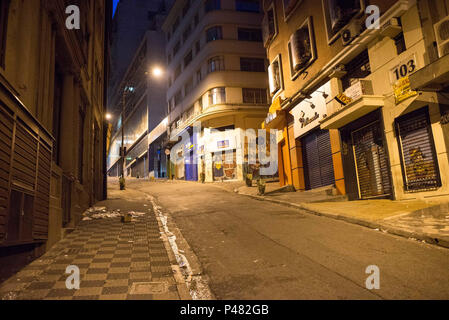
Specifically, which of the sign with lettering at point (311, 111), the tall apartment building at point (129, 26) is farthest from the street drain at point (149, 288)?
the tall apartment building at point (129, 26)

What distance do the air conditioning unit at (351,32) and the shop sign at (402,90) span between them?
329 centimetres

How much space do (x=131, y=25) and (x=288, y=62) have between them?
183 ft

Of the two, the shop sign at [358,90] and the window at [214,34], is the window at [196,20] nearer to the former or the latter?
the window at [214,34]

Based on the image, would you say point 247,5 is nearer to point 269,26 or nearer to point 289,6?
point 269,26

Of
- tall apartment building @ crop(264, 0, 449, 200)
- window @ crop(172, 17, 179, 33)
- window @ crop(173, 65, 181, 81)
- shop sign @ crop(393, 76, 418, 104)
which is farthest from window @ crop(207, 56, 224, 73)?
shop sign @ crop(393, 76, 418, 104)

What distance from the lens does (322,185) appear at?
17.2 meters

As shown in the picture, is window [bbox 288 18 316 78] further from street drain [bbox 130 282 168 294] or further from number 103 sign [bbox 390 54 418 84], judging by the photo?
street drain [bbox 130 282 168 294]

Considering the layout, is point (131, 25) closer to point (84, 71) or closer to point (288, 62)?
point (288, 62)

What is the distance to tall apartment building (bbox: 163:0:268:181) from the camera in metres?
32.4

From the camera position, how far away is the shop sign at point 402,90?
10.9 m

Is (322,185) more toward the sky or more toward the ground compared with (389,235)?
more toward the sky

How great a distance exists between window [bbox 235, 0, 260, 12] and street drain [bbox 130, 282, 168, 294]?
115 ft

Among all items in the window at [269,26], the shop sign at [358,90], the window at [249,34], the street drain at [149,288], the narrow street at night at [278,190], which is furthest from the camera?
the window at [249,34]
